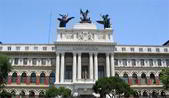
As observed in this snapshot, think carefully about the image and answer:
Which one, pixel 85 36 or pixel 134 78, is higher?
pixel 85 36

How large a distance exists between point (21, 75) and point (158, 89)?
131ft

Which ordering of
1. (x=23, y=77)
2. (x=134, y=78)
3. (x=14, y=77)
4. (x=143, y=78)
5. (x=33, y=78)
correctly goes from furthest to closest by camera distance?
1. (x=143, y=78)
2. (x=134, y=78)
3. (x=33, y=78)
4. (x=23, y=77)
5. (x=14, y=77)

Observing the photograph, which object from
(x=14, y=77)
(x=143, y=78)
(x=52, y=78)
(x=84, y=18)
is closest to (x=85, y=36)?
(x=84, y=18)

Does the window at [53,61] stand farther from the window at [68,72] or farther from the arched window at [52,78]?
the window at [68,72]

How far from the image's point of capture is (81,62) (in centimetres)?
7081

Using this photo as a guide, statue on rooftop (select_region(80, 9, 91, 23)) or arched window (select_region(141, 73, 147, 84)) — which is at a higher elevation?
statue on rooftop (select_region(80, 9, 91, 23))

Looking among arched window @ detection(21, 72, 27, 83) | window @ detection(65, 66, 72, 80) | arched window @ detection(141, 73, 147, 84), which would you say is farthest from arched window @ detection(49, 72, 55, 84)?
arched window @ detection(141, 73, 147, 84)

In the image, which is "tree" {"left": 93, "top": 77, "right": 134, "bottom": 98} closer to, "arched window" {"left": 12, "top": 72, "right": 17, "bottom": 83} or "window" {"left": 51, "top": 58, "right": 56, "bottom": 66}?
"window" {"left": 51, "top": 58, "right": 56, "bottom": 66}

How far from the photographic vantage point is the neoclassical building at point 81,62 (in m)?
69.0

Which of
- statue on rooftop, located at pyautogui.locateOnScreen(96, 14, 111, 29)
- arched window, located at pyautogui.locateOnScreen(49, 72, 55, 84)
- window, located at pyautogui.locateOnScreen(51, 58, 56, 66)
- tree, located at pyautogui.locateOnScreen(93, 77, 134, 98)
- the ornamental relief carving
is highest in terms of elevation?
statue on rooftop, located at pyautogui.locateOnScreen(96, 14, 111, 29)

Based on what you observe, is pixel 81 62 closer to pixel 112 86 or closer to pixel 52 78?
pixel 52 78

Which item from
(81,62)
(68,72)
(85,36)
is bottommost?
(68,72)

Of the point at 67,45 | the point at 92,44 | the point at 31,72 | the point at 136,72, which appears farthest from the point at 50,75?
the point at 136,72

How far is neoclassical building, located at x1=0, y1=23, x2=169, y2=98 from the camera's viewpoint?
6900cm
